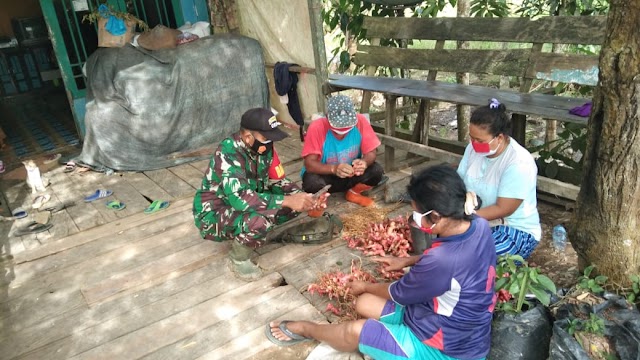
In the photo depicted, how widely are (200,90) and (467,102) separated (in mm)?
3513

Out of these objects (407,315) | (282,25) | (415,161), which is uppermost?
(282,25)

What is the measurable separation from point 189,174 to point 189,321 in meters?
2.77

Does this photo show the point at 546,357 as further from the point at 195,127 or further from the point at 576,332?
the point at 195,127

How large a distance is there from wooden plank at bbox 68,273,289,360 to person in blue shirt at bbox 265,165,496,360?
3.17 ft

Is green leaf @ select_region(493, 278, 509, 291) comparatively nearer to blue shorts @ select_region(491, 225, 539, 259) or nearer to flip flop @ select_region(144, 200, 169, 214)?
blue shorts @ select_region(491, 225, 539, 259)

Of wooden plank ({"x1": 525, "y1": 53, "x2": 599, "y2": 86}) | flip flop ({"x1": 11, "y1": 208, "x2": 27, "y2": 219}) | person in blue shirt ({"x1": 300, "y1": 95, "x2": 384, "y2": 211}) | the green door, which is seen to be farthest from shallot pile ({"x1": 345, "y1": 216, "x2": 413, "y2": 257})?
the green door

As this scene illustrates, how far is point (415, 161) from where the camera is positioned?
526cm

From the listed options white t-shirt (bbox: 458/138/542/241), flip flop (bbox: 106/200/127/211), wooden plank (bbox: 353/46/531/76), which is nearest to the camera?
white t-shirt (bbox: 458/138/542/241)

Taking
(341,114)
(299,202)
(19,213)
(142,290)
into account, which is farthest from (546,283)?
(19,213)

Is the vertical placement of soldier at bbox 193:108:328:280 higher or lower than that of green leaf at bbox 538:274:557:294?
higher

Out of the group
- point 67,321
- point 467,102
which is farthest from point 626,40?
point 67,321

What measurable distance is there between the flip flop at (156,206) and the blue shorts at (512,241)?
3.16 metres

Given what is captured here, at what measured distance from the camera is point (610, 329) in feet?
7.29

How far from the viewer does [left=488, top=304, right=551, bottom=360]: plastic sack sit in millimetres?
2289
